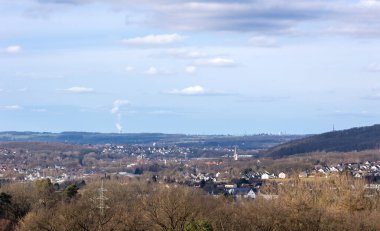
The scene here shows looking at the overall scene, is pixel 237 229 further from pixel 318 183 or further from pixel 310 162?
pixel 310 162

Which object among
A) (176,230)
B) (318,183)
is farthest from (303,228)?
(318,183)

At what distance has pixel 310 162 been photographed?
16288 cm

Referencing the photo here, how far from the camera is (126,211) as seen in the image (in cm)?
6084

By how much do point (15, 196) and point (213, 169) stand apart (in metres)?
92.5

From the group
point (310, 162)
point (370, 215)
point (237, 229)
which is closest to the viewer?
point (237, 229)

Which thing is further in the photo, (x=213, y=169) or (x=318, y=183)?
(x=213, y=169)

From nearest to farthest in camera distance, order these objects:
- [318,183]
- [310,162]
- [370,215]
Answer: [370,215]
[318,183]
[310,162]

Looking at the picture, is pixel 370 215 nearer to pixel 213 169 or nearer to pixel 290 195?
pixel 290 195

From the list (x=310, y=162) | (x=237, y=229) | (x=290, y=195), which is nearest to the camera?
(x=237, y=229)

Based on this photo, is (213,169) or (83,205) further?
(213,169)

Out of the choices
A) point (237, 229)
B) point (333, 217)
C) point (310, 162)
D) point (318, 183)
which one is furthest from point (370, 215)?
point (310, 162)

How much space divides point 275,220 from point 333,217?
13.0 feet

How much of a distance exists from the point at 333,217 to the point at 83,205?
17.9 meters

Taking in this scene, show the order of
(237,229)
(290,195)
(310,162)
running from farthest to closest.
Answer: (310,162)
(290,195)
(237,229)
